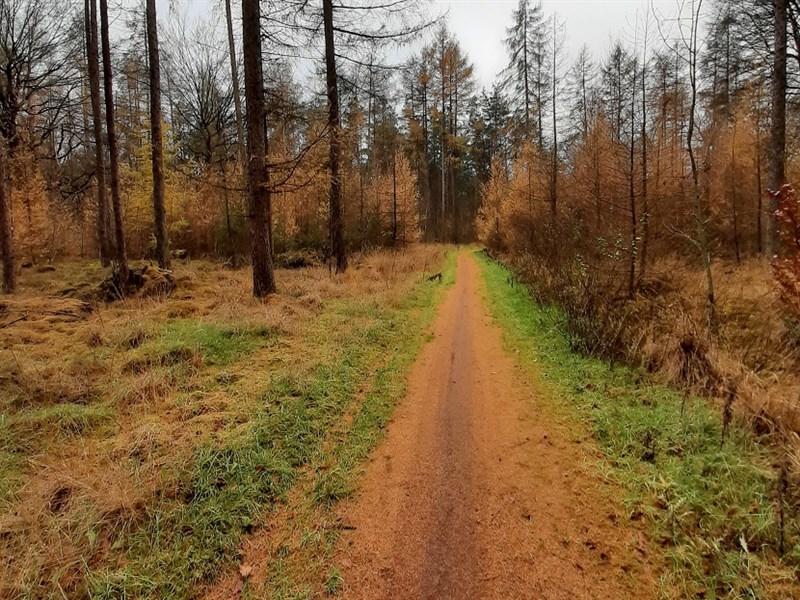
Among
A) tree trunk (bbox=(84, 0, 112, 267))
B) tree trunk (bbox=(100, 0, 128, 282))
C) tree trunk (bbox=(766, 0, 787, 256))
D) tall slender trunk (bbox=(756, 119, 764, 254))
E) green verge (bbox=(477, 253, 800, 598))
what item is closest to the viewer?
green verge (bbox=(477, 253, 800, 598))

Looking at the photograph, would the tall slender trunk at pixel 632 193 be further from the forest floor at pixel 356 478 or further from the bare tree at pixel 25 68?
the bare tree at pixel 25 68

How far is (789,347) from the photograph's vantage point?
5203 millimetres

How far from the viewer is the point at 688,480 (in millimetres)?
2834

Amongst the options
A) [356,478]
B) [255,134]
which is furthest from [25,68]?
[356,478]

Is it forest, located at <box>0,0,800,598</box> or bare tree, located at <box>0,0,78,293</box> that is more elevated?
bare tree, located at <box>0,0,78,293</box>

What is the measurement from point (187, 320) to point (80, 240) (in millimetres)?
18634

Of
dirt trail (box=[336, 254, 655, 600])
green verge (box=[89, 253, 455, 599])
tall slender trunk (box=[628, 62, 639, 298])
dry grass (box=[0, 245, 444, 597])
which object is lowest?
dirt trail (box=[336, 254, 655, 600])

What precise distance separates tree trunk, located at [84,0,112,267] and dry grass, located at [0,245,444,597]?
316 inches

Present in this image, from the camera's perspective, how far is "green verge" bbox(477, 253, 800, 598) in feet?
6.97

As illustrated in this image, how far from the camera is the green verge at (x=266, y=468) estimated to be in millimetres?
2201

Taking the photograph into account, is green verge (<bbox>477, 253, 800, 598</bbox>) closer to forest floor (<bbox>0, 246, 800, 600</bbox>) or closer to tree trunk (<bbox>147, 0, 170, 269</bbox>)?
forest floor (<bbox>0, 246, 800, 600</bbox>)

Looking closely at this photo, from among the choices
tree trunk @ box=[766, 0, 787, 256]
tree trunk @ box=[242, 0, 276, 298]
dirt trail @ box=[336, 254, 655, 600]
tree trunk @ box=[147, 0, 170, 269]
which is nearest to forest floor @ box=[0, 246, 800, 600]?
dirt trail @ box=[336, 254, 655, 600]

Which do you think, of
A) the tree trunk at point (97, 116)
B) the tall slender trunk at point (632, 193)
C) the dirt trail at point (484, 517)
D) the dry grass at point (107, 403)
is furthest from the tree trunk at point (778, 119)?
the tree trunk at point (97, 116)

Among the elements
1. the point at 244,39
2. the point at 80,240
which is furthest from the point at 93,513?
the point at 80,240
